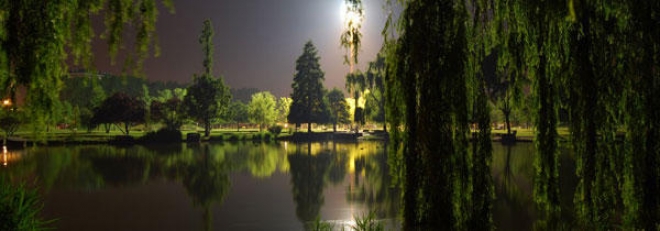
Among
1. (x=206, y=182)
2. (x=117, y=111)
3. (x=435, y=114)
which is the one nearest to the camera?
(x=435, y=114)

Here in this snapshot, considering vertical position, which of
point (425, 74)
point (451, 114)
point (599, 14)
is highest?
point (599, 14)

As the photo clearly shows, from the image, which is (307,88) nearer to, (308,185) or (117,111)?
(117,111)

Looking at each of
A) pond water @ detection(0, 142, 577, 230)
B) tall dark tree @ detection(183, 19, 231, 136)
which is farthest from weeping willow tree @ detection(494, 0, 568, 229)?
tall dark tree @ detection(183, 19, 231, 136)

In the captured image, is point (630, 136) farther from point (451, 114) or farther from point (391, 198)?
point (391, 198)

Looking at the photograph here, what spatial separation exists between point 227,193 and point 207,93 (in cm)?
5372

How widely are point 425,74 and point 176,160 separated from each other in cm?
3090

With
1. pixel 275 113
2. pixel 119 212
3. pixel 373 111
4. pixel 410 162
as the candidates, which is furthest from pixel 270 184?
pixel 275 113

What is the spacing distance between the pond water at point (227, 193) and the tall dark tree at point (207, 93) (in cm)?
3882

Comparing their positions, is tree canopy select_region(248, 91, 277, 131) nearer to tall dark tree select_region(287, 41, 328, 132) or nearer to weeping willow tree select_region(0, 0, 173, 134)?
tall dark tree select_region(287, 41, 328, 132)

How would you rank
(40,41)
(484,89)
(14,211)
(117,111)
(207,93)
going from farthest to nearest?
1. (207,93)
2. (117,111)
3. (14,211)
4. (484,89)
5. (40,41)

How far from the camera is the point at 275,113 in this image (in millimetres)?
97562

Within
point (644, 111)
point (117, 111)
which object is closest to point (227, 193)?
point (644, 111)

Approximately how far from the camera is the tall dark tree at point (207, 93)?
7188cm

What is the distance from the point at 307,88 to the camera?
7975 cm
